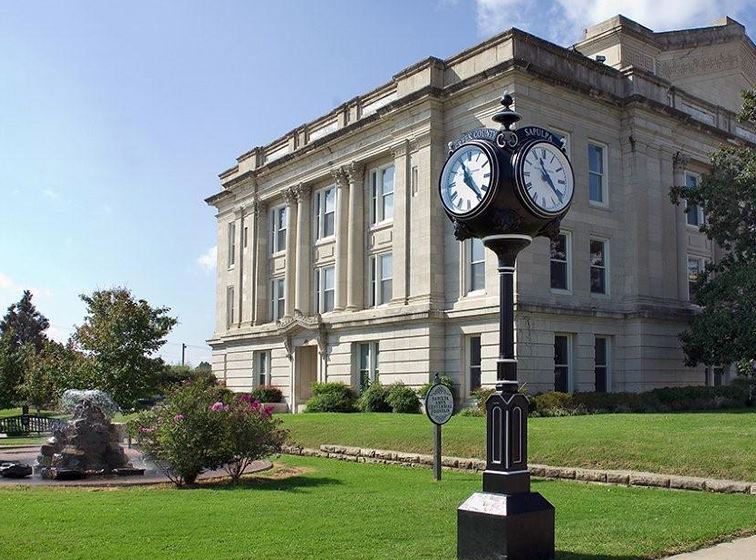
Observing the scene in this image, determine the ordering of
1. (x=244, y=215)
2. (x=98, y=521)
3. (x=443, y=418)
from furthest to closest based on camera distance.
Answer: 1. (x=244, y=215)
2. (x=443, y=418)
3. (x=98, y=521)

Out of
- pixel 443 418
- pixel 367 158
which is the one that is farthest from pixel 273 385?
pixel 443 418

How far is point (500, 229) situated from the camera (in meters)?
8.30

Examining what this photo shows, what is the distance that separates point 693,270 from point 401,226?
1313cm

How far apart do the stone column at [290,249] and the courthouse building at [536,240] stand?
3.19 feet

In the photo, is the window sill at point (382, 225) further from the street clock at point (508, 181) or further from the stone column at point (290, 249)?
the street clock at point (508, 181)

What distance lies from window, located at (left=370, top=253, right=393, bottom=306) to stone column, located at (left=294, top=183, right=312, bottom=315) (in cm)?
520

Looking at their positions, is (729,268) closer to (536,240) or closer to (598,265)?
(598,265)

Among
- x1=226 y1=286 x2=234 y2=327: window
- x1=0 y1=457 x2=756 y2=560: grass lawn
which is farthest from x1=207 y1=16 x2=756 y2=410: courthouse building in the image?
x1=0 y1=457 x2=756 y2=560: grass lawn

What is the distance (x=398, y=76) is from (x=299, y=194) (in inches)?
370

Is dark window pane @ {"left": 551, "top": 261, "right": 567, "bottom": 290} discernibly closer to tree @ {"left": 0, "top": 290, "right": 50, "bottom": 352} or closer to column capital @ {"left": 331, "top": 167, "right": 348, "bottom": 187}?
column capital @ {"left": 331, "top": 167, "right": 348, "bottom": 187}

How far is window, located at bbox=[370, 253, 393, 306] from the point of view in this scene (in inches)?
1390

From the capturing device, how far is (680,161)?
34.6 m

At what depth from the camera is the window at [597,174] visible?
32.2 metres

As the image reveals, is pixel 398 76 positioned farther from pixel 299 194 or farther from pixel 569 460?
pixel 569 460
